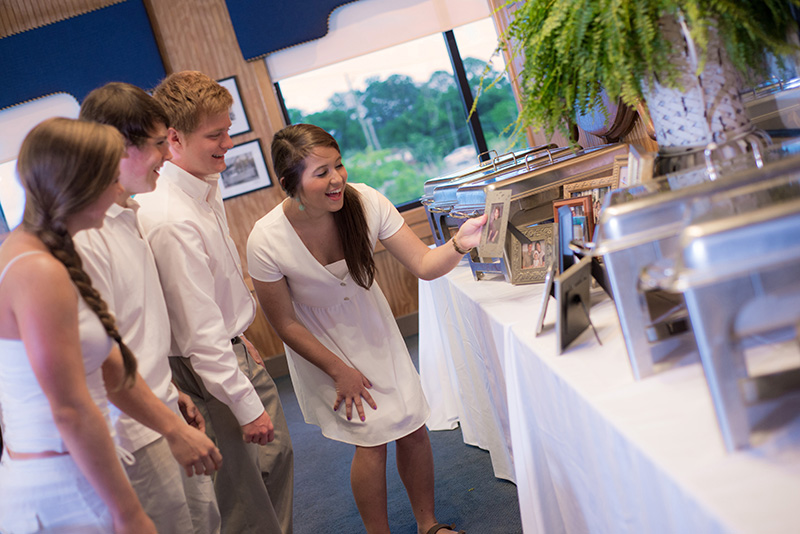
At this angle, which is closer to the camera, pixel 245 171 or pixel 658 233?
pixel 658 233

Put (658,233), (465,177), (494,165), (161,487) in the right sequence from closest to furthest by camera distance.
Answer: (658,233), (161,487), (494,165), (465,177)

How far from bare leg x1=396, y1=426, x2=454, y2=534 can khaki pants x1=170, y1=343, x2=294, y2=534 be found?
0.41m

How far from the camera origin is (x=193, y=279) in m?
1.76

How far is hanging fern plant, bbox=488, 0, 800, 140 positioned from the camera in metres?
1.16

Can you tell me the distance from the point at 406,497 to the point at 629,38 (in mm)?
2214

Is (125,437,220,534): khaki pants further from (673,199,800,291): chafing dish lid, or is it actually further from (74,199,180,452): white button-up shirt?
(673,199,800,291): chafing dish lid

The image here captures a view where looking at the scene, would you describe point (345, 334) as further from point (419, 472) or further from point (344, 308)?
point (419, 472)

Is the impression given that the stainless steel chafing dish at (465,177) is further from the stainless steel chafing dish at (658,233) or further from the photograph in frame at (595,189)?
the stainless steel chafing dish at (658,233)

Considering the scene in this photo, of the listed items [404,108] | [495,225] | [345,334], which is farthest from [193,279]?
[404,108]

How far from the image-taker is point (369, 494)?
7.23 ft

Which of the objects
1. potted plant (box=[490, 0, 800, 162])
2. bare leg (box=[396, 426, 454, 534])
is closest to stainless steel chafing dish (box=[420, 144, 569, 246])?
potted plant (box=[490, 0, 800, 162])

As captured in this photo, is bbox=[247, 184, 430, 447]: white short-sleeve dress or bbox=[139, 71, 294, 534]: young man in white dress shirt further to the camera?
bbox=[247, 184, 430, 447]: white short-sleeve dress

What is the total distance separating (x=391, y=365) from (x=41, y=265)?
4.37 ft

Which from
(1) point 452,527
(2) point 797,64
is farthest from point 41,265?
(1) point 452,527
